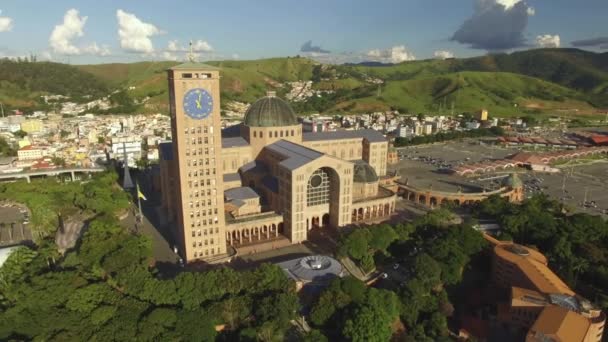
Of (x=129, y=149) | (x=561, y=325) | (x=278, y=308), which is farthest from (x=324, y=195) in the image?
(x=129, y=149)

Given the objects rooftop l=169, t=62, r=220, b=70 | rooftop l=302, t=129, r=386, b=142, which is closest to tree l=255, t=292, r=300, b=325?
rooftop l=169, t=62, r=220, b=70

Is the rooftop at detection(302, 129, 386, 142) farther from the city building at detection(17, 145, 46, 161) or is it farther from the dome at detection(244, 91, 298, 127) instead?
the city building at detection(17, 145, 46, 161)

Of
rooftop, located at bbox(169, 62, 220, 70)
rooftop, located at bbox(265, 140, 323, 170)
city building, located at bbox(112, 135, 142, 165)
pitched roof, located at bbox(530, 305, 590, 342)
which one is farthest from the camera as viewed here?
city building, located at bbox(112, 135, 142, 165)

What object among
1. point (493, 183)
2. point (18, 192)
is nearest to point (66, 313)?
point (18, 192)

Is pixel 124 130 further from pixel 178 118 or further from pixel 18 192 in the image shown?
pixel 178 118

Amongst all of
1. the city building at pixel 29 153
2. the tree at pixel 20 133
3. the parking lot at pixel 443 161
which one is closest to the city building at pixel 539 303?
the parking lot at pixel 443 161

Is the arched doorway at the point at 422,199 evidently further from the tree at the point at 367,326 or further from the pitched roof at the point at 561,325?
the tree at the point at 367,326

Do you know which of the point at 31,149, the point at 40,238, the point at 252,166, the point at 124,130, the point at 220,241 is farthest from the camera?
the point at 124,130
